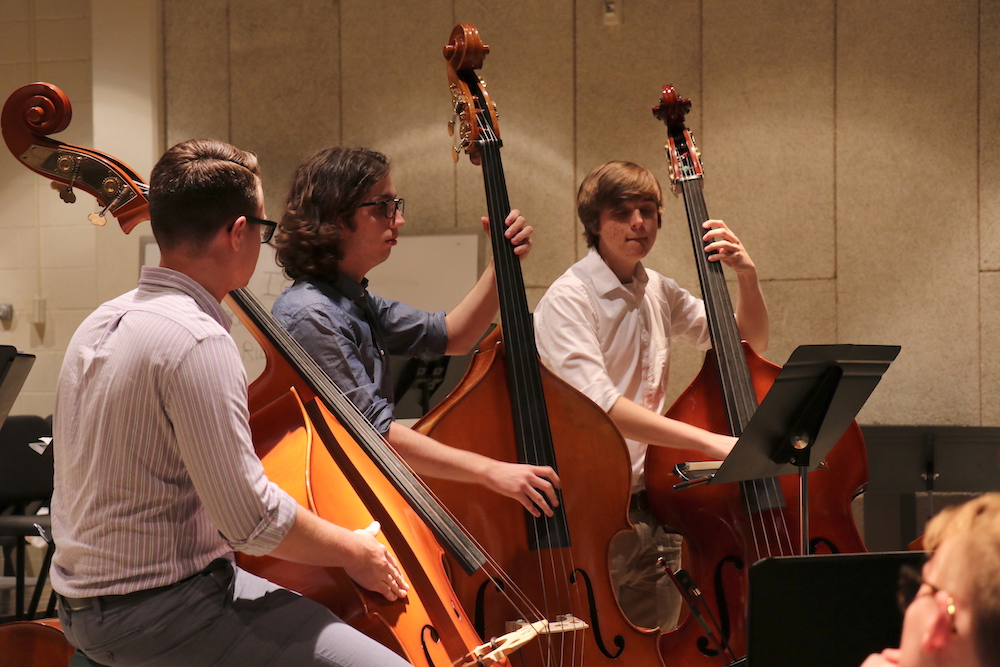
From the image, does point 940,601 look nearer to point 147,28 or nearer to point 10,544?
point 10,544

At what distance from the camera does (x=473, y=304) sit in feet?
7.88

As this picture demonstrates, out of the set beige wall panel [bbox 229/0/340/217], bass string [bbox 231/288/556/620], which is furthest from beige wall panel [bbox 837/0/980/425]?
bass string [bbox 231/288/556/620]

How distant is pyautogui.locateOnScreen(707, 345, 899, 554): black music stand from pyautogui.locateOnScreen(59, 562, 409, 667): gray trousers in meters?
0.93

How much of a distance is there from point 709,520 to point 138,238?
3719mm

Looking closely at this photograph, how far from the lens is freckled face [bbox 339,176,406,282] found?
7.01ft

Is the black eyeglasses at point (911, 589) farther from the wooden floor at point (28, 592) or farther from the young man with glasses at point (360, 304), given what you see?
the wooden floor at point (28, 592)

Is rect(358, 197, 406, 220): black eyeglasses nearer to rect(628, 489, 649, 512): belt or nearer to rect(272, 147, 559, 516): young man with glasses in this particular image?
rect(272, 147, 559, 516): young man with glasses

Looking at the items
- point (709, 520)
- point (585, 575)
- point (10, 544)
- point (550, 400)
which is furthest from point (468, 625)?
point (10, 544)

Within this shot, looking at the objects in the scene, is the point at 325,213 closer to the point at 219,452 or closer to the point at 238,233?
the point at 238,233

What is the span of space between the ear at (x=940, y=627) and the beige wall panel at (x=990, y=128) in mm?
3794

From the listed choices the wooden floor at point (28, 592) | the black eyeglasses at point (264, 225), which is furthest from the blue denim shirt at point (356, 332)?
the wooden floor at point (28, 592)

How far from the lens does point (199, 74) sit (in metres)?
4.94

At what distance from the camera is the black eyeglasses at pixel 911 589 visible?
0.91 metres

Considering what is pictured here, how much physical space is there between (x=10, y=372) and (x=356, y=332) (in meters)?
A: 0.89
